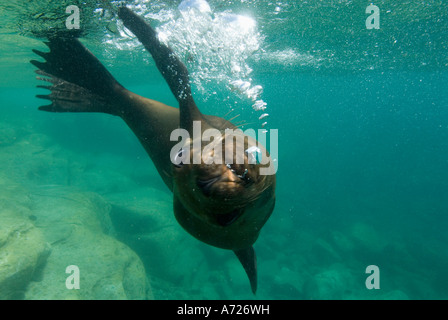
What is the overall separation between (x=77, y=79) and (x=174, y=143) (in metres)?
1.91

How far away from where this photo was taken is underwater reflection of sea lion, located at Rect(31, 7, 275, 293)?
1303 mm

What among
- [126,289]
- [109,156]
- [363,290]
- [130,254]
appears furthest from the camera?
[109,156]

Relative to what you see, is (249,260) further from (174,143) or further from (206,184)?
(206,184)

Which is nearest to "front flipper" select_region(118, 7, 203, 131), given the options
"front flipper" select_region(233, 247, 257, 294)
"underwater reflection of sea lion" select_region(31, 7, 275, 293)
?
"underwater reflection of sea lion" select_region(31, 7, 275, 293)

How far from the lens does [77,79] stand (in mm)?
3602

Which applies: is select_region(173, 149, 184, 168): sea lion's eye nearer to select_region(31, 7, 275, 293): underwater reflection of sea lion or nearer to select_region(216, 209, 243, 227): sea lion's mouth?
select_region(31, 7, 275, 293): underwater reflection of sea lion

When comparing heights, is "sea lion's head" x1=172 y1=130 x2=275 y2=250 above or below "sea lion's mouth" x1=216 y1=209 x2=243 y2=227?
above

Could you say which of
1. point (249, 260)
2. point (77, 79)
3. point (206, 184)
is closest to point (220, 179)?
point (206, 184)

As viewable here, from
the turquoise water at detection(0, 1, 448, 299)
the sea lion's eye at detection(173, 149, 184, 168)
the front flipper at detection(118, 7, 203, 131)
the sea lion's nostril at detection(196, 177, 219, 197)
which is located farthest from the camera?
the turquoise water at detection(0, 1, 448, 299)

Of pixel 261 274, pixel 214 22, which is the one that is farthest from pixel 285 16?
pixel 261 274
